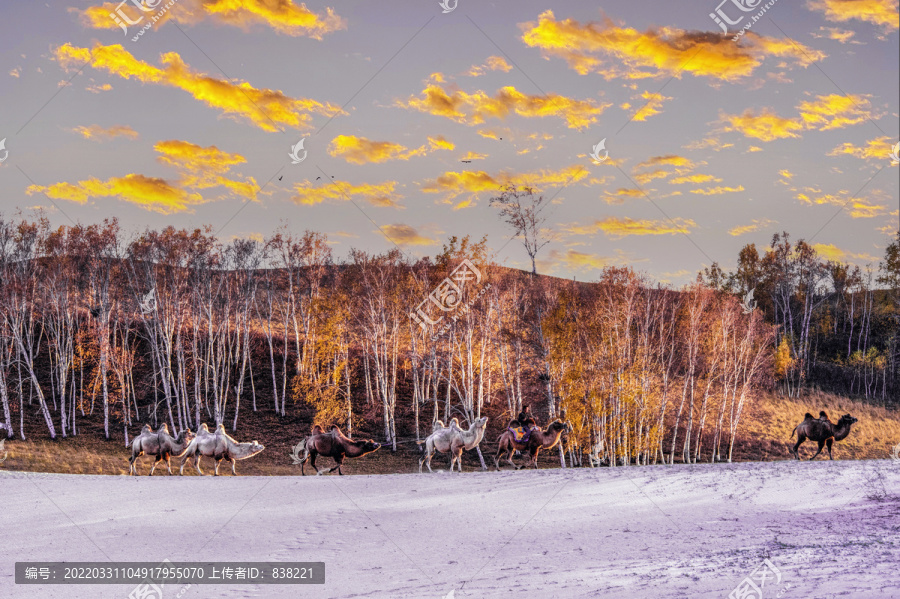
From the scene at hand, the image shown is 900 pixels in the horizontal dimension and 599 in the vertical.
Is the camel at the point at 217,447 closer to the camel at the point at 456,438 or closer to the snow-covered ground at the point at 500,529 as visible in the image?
the snow-covered ground at the point at 500,529

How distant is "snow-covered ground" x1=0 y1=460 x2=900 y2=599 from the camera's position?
1065cm

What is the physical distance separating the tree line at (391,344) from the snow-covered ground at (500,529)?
14118 millimetres

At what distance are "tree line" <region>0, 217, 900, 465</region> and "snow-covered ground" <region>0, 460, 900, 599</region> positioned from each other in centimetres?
1412

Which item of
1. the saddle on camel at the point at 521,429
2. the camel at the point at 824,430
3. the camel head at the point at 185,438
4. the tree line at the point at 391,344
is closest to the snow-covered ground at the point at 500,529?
the saddle on camel at the point at 521,429

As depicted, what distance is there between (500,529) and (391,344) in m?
35.0

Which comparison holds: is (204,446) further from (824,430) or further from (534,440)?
(824,430)

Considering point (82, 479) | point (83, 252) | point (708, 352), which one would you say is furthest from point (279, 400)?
point (708, 352)

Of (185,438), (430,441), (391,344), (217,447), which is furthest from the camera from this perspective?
(391,344)

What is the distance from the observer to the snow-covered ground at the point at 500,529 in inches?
419

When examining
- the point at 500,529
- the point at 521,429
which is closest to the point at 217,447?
the point at 521,429

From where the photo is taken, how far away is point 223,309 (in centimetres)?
4972

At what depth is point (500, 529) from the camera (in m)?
14.4

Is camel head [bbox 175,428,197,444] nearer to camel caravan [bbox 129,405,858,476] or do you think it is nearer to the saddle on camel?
camel caravan [bbox 129,405,858,476]

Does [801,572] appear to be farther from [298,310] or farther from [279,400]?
[298,310]
